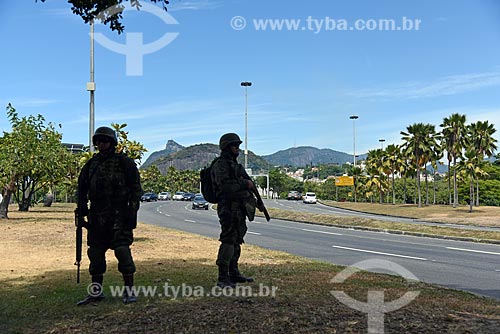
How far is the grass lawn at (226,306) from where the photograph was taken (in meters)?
4.83

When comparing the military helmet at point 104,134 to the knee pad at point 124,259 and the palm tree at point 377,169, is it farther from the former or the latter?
the palm tree at point 377,169

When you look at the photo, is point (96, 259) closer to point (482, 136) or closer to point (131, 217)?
Result: point (131, 217)

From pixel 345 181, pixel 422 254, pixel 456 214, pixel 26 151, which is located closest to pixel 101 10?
pixel 422 254

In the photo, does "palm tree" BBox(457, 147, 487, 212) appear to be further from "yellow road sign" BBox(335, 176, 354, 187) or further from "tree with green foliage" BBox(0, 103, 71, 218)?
"yellow road sign" BBox(335, 176, 354, 187)

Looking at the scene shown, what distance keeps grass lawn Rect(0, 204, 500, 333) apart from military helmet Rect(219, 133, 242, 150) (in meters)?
1.82

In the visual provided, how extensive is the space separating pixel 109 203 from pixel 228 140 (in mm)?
1702

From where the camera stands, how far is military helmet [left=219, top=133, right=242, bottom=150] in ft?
22.1

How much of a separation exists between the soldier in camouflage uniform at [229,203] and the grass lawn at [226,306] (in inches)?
19.3

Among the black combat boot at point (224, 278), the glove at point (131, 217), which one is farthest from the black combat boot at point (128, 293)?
the black combat boot at point (224, 278)

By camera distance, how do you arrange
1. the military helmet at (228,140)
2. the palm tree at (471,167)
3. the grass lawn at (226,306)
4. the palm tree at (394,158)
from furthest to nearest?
the palm tree at (394,158)
the palm tree at (471,167)
the military helmet at (228,140)
the grass lawn at (226,306)

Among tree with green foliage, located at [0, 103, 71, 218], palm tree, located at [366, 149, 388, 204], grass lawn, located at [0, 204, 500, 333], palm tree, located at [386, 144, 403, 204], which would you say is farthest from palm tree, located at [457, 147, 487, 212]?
grass lawn, located at [0, 204, 500, 333]

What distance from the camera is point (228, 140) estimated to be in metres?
6.75

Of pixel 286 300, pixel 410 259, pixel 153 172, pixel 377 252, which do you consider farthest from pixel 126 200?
pixel 153 172

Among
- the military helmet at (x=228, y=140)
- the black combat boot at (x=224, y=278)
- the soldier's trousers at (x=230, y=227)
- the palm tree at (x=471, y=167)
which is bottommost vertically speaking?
the black combat boot at (x=224, y=278)
